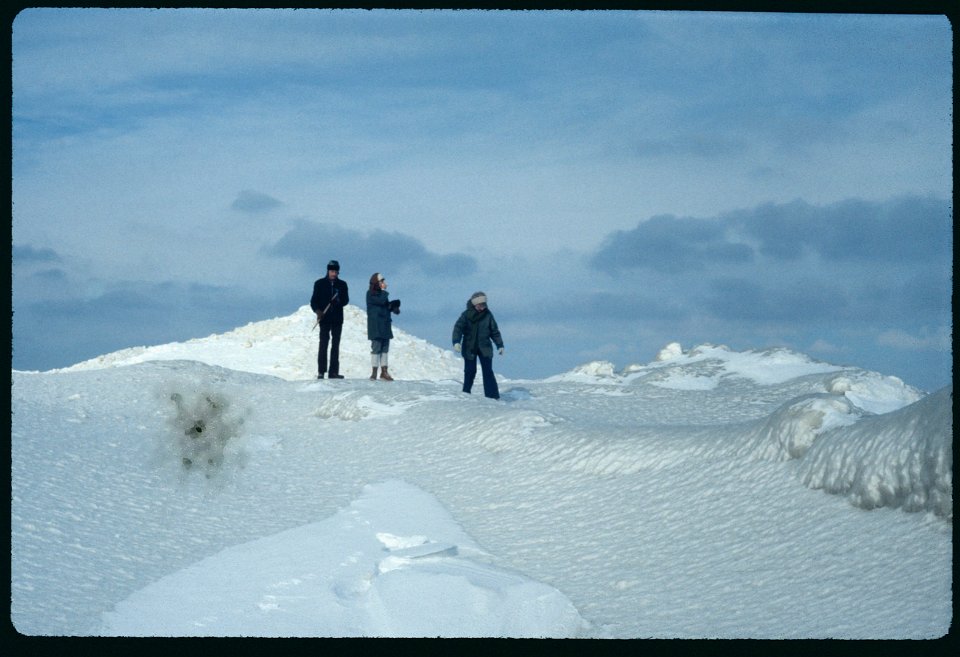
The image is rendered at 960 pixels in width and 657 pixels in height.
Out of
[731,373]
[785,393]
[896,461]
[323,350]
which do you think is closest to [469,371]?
[323,350]

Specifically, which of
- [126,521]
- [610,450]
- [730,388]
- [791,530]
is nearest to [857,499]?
[791,530]

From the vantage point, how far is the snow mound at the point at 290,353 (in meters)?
24.5

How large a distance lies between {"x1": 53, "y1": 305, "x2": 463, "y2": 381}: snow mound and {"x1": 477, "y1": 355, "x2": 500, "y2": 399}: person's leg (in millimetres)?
9607

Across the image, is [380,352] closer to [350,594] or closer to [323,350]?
[323,350]

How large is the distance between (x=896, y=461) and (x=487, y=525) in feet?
11.1

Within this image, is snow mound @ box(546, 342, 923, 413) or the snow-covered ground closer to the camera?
the snow-covered ground

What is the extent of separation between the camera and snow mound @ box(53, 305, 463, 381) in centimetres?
2453

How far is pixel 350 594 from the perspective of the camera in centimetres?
637

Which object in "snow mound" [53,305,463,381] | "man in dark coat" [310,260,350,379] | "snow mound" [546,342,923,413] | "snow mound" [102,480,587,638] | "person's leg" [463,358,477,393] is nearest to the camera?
"snow mound" [102,480,587,638]

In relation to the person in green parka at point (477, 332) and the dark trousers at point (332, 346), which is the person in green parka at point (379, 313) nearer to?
the dark trousers at point (332, 346)

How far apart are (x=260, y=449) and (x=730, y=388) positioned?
931 centimetres

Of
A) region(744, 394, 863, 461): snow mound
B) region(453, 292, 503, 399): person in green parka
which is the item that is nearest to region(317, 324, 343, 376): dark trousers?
region(453, 292, 503, 399): person in green parka

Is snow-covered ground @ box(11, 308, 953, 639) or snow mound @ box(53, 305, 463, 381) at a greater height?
snow mound @ box(53, 305, 463, 381)

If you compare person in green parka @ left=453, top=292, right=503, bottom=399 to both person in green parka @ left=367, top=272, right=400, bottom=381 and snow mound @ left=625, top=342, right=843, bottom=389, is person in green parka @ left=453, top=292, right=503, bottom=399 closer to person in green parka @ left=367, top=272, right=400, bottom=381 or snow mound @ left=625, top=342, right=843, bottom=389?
person in green parka @ left=367, top=272, right=400, bottom=381
